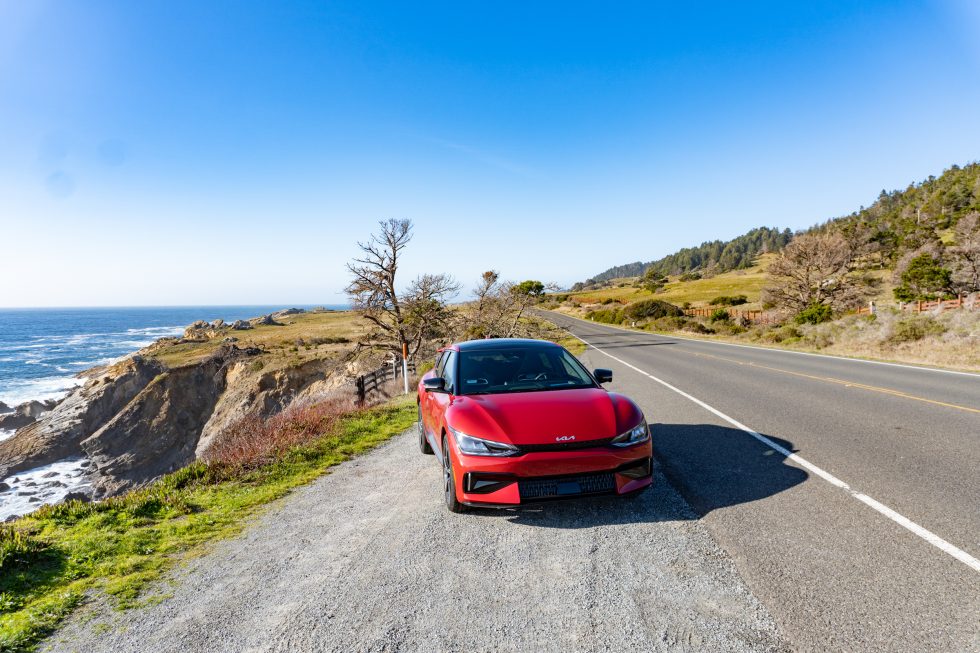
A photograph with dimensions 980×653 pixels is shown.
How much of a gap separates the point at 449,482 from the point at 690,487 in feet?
8.47

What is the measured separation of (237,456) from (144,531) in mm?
2634

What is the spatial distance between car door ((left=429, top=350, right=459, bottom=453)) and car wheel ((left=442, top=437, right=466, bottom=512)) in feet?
0.79

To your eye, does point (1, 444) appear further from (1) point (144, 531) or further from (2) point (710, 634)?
(2) point (710, 634)

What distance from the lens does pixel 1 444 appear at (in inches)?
1031

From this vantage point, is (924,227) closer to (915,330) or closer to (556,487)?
(915,330)

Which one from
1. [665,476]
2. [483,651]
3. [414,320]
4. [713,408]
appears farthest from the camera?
[414,320]

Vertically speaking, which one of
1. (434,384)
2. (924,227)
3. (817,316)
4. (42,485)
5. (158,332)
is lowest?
(42,485)

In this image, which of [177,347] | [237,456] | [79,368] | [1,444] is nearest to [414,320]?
[237,456]

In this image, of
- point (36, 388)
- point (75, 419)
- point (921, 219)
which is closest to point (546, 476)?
point (75, 419)

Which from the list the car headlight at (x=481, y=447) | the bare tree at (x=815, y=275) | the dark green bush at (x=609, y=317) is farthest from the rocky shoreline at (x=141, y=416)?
the bare tree at (x=815, y=275)

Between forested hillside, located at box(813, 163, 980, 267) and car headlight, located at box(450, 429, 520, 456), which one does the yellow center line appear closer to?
car headlight, located at box(450, 429, 520, 456)

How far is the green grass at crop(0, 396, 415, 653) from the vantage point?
343 centimetres

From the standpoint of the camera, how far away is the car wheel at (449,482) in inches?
173

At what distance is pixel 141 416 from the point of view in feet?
99.1
